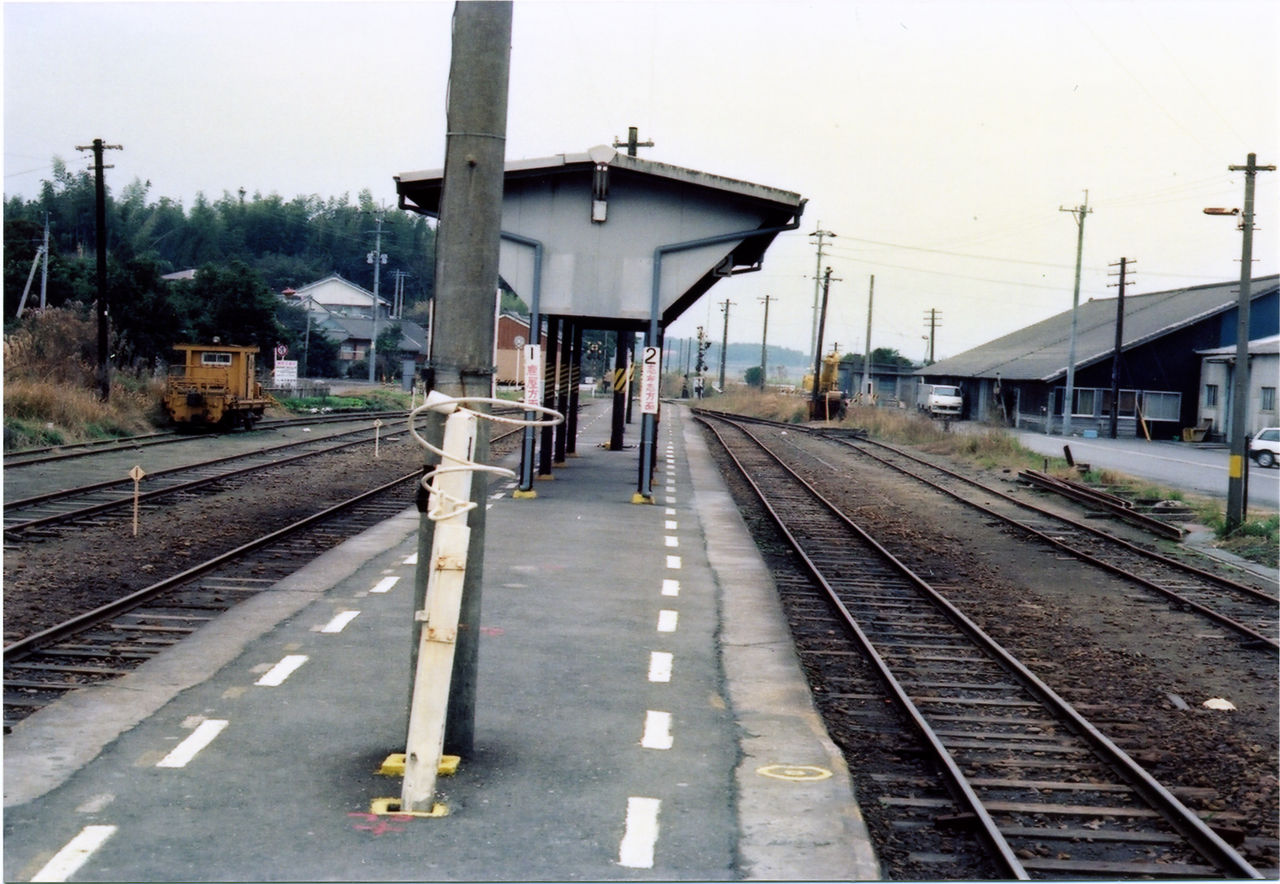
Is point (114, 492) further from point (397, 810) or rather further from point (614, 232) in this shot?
point (397, 810)

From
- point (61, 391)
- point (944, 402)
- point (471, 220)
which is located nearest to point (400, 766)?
point (471, 220)

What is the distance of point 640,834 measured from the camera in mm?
5867

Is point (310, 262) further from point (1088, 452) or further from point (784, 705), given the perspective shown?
point (784, 705)

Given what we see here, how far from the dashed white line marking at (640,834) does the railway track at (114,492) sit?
11042 millimetres

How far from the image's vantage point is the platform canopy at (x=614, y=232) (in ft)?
68.5

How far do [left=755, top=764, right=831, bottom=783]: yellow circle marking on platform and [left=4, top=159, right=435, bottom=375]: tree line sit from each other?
29.4 metres

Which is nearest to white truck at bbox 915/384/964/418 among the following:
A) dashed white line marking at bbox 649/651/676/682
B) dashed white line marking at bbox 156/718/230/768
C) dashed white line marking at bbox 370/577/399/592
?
dashed white line marking at bbox 370/577/399/592

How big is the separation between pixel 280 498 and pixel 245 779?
14.4m

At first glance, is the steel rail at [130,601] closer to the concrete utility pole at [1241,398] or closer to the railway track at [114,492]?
the railway track at [114,492]

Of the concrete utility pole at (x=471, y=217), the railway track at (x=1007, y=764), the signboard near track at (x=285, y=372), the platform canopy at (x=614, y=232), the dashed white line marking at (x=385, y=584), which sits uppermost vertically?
the platform canopy at (x=614, y=232)

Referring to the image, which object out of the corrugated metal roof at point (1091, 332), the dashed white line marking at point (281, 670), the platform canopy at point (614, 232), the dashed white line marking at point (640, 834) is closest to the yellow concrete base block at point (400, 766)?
the dashed white line marking at point (640, 834)

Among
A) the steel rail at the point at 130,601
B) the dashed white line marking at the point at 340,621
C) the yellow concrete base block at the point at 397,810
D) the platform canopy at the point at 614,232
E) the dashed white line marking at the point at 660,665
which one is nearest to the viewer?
the yellow concrete base block at the point at 397,810

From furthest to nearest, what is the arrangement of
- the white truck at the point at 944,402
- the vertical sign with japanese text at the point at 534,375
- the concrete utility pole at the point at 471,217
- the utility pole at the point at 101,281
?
the white truck at the point at 944,402, the utility pole at the point at 101,281, the vertical sign with japanese text at the point at 534,375, the concrete utility pole at the point at 471,217

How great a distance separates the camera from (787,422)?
62031mm
